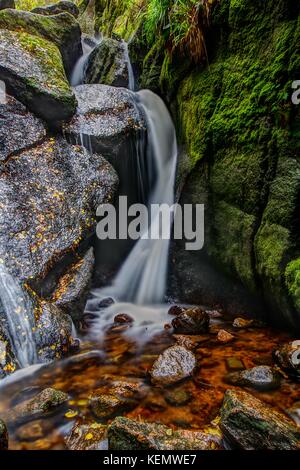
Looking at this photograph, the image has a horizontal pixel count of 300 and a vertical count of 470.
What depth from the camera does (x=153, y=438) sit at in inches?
79.7

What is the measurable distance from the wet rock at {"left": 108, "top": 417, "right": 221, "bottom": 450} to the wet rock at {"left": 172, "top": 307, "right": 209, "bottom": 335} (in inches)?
68.3

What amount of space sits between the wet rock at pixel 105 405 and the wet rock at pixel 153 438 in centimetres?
39

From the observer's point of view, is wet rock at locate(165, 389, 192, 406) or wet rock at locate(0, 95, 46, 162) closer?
wet rock at locate(165, 389, 192, 406)

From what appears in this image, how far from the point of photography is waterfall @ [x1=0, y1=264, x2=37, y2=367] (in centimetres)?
322

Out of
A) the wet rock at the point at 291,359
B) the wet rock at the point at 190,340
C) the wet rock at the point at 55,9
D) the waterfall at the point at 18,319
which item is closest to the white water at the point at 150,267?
the wet rock at the point at 190,340

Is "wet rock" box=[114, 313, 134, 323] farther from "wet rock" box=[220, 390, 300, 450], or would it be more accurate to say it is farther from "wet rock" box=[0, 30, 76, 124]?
"wet rock" box=[0, 30, 76, 124]

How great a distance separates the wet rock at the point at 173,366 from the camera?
291 cm

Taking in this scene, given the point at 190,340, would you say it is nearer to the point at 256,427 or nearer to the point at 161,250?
the point at 256,427

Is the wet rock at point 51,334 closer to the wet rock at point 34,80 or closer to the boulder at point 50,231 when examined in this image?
the boulder at point 50,231

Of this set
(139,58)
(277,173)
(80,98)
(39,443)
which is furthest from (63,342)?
(139,58)

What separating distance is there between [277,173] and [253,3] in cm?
214

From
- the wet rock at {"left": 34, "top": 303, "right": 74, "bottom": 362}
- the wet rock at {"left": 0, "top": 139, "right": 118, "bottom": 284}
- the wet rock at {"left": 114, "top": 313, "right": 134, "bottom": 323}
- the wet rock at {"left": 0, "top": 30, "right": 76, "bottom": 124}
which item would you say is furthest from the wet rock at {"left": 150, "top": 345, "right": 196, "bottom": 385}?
the wet rock at {"left": 0, "top": 30, "right": 76, "bottom": 124}

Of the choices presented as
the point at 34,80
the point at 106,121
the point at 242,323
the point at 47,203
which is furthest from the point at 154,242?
the point at 34,80

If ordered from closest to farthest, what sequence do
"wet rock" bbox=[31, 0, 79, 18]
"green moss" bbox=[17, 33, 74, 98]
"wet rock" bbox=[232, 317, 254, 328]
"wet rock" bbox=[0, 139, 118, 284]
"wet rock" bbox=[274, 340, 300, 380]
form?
"wet rock" bbox=[274, 340, 300, 380], "wet rock" bbox=[0, 139, 118, 284], "wet rock" bbox=[232, 317, 254, 328], "green moss" bbox=[17, 33, 74, 98], "wet rock" bbox=[31, 0, 79, 18]
